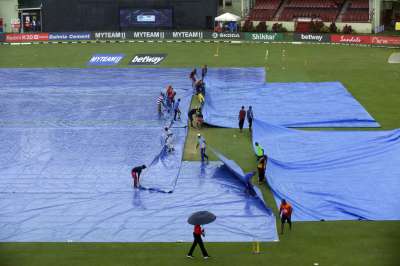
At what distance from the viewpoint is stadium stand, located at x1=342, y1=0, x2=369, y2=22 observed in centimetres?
6656

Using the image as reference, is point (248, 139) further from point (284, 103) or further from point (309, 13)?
point (309, 13)

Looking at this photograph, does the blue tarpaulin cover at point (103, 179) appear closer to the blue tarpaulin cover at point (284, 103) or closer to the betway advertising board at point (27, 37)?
the blue tarpaulin cover at point (284, 103)

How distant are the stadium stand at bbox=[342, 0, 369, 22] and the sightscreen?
62.0ft

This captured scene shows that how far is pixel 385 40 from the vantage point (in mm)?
57969

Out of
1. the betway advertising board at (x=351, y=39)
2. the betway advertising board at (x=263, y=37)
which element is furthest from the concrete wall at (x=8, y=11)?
the betway advertising board at (x=351, y=39)

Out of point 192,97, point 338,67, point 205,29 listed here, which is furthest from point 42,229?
point 205,29

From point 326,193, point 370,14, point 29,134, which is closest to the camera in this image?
point 326,193

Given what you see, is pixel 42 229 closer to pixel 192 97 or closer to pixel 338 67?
pixel 192 97

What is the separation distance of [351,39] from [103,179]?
131 ft

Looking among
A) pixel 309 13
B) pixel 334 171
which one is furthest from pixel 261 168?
pixel 309 13

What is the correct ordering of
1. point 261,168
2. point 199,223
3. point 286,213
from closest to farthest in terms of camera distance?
point 199,223, point 286,213, point 261,168

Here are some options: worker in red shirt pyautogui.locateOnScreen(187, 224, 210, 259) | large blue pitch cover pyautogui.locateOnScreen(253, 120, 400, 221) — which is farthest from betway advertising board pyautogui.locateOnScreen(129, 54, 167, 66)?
worker in red shirt pyautogui.locateOnScreen(187, 224, 210, 259)

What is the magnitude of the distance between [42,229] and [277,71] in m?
29.8

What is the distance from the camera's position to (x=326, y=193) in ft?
76.0
